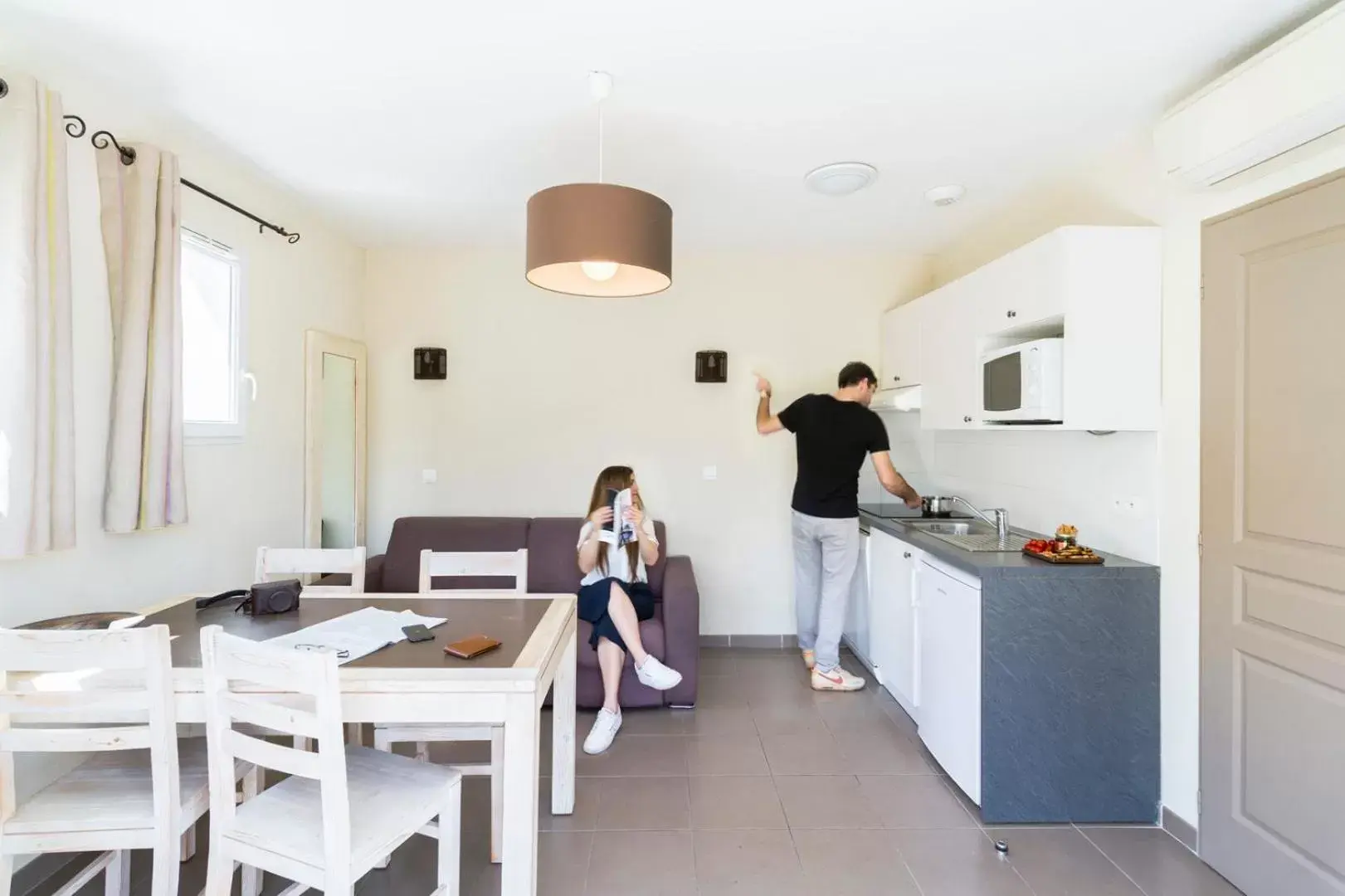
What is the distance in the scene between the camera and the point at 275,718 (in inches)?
54.7

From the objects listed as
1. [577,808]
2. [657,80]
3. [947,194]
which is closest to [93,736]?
[577,808]

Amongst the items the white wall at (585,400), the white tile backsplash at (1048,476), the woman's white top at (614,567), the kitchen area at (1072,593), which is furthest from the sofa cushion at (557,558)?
the kitchen area at (1072,593)

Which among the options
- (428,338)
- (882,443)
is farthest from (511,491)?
(882,443)

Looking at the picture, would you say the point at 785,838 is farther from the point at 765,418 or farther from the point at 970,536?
the point at 765,418

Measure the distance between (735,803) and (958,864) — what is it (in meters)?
0.74

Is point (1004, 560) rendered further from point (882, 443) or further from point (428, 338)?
point (428, 338)

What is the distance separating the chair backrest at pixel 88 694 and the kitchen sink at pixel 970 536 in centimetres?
255

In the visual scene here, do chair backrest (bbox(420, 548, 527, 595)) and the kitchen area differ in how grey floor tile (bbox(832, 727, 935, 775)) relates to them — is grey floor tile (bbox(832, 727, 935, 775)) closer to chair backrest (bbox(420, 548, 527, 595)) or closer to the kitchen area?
the kitchen area

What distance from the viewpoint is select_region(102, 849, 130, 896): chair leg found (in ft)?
5.56

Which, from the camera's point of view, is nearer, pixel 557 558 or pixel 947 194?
pixel 947 194

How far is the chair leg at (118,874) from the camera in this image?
5.56 ft

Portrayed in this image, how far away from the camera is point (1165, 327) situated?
2248mm

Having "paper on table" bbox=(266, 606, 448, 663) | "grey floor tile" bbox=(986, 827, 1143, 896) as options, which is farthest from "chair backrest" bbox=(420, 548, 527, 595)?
"grey floor tile" bbox=(986, 827, 1143, 896)

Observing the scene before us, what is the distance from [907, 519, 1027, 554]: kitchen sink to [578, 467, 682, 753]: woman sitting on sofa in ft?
4.26
